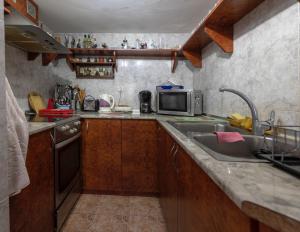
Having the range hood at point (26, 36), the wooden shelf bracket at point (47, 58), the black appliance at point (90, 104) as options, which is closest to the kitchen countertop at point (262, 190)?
the range hood at point (26, 36)

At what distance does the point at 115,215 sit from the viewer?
6.25ft

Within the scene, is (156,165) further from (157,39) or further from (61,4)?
(61,4)

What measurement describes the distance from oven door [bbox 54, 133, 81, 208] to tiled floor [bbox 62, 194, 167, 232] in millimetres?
230

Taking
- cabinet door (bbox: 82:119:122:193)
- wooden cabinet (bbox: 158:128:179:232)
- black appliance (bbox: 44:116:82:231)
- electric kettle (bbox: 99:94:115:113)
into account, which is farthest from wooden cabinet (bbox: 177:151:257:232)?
electric kettle (bbox: 99:94:115:113)

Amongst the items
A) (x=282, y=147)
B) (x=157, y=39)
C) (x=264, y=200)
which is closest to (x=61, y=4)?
(x=157, y=39)

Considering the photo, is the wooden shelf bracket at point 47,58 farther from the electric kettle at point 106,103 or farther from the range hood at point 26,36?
the electric kettle at point 106,103

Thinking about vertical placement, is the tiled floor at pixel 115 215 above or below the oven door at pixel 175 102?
below

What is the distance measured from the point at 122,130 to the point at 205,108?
3.12ft

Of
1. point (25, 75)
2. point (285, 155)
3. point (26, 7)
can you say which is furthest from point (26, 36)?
point (285, 155)

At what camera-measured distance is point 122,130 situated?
225cm

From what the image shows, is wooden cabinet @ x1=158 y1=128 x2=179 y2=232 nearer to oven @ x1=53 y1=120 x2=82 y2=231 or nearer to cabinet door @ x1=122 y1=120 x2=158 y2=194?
cabinet door @ x1=122 y1=120 x2=158 y2=194

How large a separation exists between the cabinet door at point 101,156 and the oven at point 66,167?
9 cm

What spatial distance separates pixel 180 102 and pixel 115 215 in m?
1.24

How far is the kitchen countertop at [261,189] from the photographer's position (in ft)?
1.18
